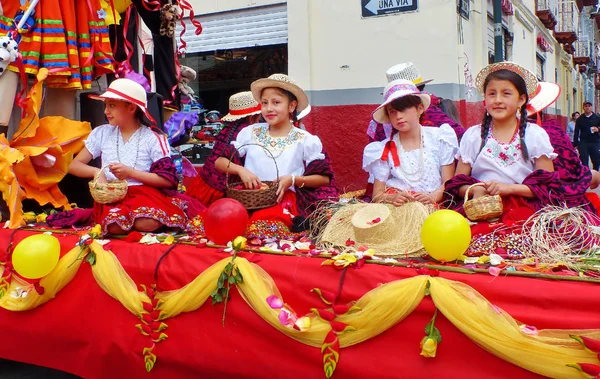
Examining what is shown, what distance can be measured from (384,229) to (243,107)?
235cm

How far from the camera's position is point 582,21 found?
2577 cm

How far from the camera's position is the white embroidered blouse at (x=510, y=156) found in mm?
2957

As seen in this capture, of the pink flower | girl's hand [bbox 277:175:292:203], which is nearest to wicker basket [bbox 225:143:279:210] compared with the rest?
girl's hand [bbox 277:175:292:203]

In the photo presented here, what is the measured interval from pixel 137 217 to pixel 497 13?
6.26m

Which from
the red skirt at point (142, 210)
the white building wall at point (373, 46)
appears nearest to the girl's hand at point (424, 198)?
the red skirt at point (142, 210)

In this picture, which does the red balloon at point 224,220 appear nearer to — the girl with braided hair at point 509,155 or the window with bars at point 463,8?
the girl with braided hair at point 509,155

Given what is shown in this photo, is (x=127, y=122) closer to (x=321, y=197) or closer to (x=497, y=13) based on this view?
(x=321, y=197)

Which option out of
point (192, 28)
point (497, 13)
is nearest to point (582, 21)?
point (497, 13)

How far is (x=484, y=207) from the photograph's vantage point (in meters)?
2.76

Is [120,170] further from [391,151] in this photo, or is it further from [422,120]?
[422,120]

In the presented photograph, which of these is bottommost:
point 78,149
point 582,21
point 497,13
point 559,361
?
point 559,361

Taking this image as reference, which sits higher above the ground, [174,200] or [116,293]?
[174,200]

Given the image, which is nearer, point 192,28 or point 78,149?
point 78,149

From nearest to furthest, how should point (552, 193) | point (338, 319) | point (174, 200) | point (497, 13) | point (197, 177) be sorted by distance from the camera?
1. point (338, 319)
2. point (552, 193)
3. point (174, 200)
4. point (197, 177)
5. point (497, 13)
